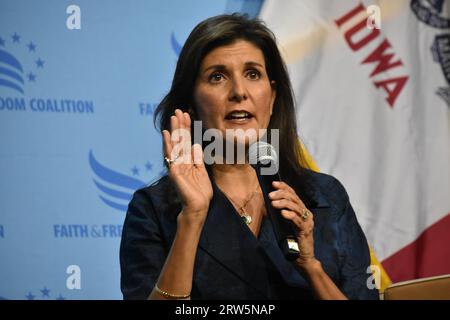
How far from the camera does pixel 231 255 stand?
1.89m

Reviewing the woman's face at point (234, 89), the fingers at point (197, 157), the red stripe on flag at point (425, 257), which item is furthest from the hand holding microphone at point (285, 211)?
the red stripe on flag at point (425, 257)

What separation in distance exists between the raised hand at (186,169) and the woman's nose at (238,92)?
26 centimetres

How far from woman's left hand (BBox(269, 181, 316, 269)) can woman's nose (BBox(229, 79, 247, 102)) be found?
448mm

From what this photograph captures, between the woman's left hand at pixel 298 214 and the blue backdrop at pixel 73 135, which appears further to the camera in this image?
the blue backdrop at pixel 73 135

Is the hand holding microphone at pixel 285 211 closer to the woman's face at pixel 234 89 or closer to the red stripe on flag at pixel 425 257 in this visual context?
the woman's face at pixel 234 89

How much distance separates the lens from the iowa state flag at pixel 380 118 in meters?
Result: 3.04

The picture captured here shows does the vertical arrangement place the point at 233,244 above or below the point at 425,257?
above

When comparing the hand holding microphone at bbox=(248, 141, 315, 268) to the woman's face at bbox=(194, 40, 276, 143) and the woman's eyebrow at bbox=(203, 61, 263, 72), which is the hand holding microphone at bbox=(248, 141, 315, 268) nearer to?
the woman's face at bbox=(194, 40, 276, 143)

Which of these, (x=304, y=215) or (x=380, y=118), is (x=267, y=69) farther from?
(x=380, y=118)

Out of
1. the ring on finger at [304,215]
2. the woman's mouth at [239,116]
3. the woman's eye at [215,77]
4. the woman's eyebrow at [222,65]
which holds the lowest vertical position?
the ring on finger at [304,215]

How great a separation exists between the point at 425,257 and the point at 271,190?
1712 mm

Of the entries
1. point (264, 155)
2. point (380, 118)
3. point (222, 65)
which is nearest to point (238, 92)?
point (222, 65)

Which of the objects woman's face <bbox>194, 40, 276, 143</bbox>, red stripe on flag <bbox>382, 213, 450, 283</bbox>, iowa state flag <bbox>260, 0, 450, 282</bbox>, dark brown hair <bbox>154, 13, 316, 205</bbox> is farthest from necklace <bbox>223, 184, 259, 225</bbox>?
red stripe on flag <bbox>382, 213, 450, 283</bbox>

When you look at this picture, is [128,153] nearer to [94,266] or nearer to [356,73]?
[94,266]
